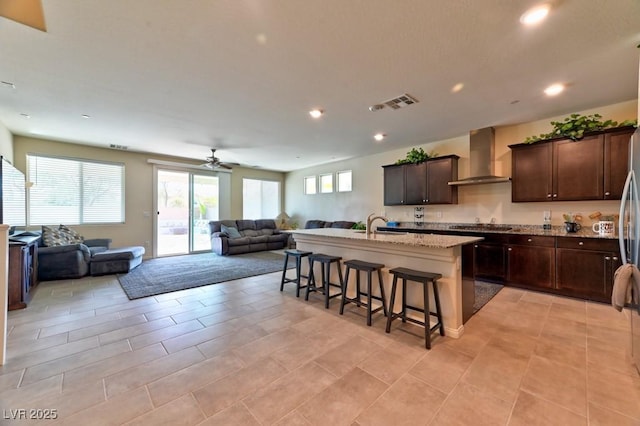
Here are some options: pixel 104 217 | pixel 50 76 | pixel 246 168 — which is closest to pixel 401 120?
pixel 50 76

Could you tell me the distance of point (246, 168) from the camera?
8562mm

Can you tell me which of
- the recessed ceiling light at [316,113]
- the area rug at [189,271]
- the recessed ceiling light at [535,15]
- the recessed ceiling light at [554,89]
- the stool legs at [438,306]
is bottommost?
the area rug at [189,271]

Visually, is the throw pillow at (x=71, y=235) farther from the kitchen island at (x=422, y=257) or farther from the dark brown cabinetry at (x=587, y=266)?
the dark brown cabinetry at (x=587, y=266)

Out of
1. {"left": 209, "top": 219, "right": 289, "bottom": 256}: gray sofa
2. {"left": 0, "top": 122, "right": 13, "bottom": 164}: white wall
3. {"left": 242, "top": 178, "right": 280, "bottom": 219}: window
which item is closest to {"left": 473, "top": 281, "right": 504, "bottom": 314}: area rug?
{"left": 209, "top": 219, "right": 289, "bottom": 256}: gray sofa

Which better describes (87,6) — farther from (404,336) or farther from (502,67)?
(404,336)

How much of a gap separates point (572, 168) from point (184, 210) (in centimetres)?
832

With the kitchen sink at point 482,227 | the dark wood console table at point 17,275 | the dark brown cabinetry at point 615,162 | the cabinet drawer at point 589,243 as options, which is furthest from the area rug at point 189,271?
the dark brown cabinetry at point 615,162

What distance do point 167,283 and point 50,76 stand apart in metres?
3.10

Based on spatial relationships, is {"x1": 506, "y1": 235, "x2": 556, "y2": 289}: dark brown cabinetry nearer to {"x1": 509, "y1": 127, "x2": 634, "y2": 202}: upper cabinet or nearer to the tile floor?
the tile floor

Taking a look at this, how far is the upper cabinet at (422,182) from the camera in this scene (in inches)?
197

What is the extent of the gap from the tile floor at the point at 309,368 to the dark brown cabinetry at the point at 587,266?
9.2 inches

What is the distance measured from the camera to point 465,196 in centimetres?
506

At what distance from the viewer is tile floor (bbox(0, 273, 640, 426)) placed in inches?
62.3

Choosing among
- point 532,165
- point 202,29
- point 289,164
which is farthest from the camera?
point 289,164
